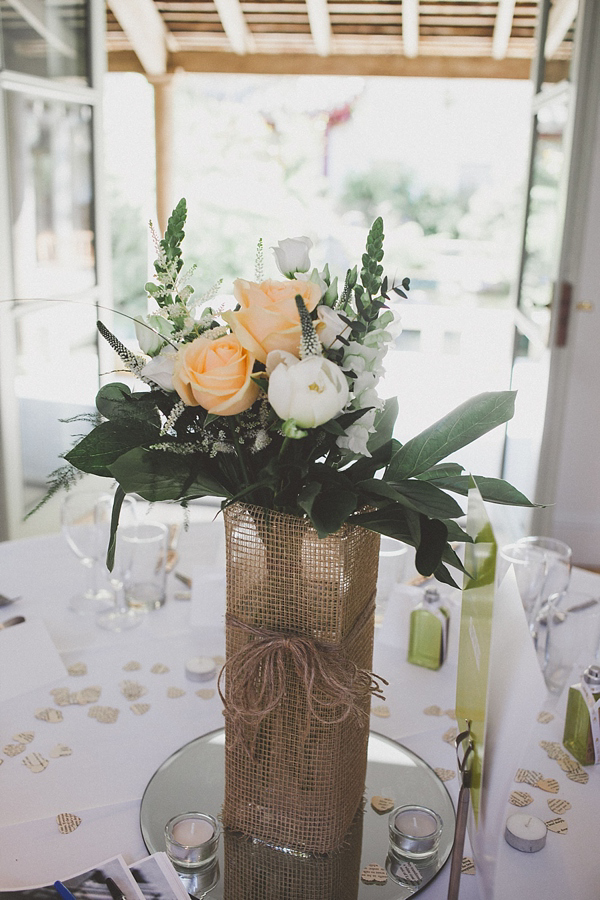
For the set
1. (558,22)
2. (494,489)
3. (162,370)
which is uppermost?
(558,22)

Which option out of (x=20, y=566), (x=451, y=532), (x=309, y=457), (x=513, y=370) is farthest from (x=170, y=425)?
(x=513, y=370)

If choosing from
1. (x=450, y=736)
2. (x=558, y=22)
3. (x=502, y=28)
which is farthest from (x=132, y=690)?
(x=502, y=28)

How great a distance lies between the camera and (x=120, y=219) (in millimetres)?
8242

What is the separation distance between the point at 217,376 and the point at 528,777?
0.59 meters

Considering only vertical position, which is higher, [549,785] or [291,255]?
[291,255]

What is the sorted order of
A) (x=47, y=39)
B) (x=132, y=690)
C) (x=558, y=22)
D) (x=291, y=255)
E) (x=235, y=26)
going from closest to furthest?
(x=291, y=255) → (x=132, y=690) → (x=47, y=39) → (x=558, y=22) → (x=235, y=26)

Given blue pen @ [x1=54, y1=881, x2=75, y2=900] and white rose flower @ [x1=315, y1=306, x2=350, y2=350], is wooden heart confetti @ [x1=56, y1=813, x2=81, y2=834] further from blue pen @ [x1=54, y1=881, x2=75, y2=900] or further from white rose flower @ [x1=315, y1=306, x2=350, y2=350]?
white rose flower @ [x1=315, y1=306, x2=350, y2=350]

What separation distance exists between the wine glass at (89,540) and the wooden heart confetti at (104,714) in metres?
0.25

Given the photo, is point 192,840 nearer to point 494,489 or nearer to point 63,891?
point 63,891

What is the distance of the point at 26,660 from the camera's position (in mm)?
1057

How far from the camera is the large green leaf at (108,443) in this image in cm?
72

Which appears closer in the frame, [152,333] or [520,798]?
[152,333]

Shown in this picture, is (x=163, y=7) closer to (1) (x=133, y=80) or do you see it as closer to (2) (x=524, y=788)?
(1) (x=133, y=80)

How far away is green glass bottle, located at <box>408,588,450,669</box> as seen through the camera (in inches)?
43.4
